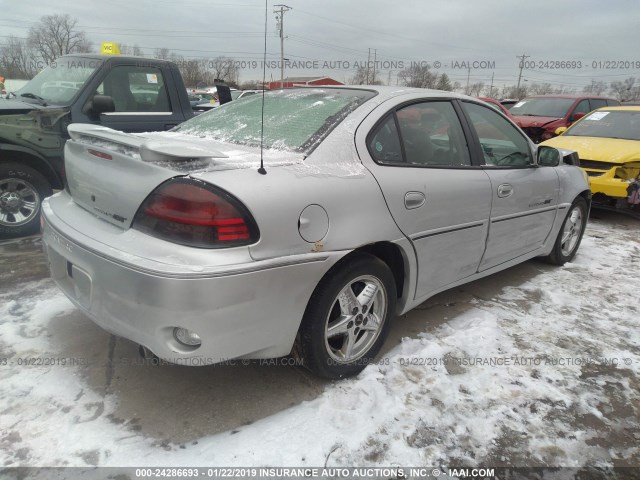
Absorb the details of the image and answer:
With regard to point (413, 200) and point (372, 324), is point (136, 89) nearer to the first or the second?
point (413, 200)

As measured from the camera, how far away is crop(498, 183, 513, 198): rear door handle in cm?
320

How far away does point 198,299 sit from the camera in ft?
5.90

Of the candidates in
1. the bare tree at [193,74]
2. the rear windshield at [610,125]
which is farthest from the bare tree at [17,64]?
the rear windshield at [610,125]

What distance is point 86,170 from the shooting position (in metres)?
2.34

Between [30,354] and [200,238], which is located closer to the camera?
[200,238]

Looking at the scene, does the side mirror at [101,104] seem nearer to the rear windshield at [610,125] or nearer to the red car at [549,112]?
the rear windshield at [610,125]

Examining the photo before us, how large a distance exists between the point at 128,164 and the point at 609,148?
6.77 meters

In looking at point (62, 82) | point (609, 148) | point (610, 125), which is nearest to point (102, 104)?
point (62, 82)

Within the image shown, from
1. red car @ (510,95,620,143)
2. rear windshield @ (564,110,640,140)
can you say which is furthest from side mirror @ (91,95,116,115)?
red car @ (510,95,620,143)

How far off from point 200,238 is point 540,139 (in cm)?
1071

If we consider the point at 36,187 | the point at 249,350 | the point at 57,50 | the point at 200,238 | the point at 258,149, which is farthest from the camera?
the point at 57,50

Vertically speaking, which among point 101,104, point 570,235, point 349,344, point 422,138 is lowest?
point 349,344

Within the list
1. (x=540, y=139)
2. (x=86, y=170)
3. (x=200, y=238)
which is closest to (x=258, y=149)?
(x=200, y=238)

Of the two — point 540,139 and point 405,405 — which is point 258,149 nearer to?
point 405,405
